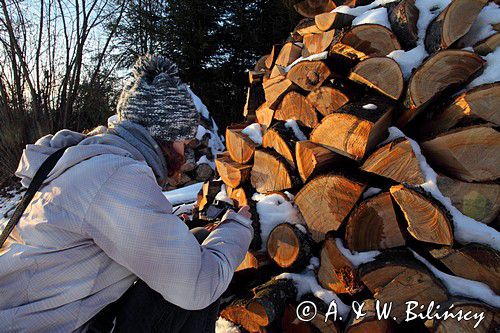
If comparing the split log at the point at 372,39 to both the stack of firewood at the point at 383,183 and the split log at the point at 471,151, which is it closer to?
the stack of firewood at the point at 383,183

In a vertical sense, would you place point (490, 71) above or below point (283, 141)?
above

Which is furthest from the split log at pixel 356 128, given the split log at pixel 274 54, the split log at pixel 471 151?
the split log at pixel 274 54

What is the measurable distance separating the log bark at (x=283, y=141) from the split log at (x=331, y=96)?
209 millimetres

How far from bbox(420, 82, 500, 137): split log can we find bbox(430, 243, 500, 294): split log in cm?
Answer: 49

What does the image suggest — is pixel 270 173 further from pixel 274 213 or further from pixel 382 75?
pixel 382 75

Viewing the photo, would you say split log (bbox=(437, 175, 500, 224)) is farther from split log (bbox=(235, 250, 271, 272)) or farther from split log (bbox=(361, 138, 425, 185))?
split log (bbox=(235, 250, 271, 272))

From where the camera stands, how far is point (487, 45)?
1.59 meters

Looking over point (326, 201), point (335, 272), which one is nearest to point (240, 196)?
point (326, 201)

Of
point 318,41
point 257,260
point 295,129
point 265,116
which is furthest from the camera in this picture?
point 265,116

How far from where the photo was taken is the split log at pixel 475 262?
136 centimetres

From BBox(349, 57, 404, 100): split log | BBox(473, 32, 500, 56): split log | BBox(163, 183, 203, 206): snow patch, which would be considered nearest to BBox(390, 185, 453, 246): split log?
BBox(349, 57, 404, 100): split log

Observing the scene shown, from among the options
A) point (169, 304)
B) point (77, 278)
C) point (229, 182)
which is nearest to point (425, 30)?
point (229, 182)

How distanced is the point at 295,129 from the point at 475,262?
41.6 inches

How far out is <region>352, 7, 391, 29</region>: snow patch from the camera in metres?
1.86
